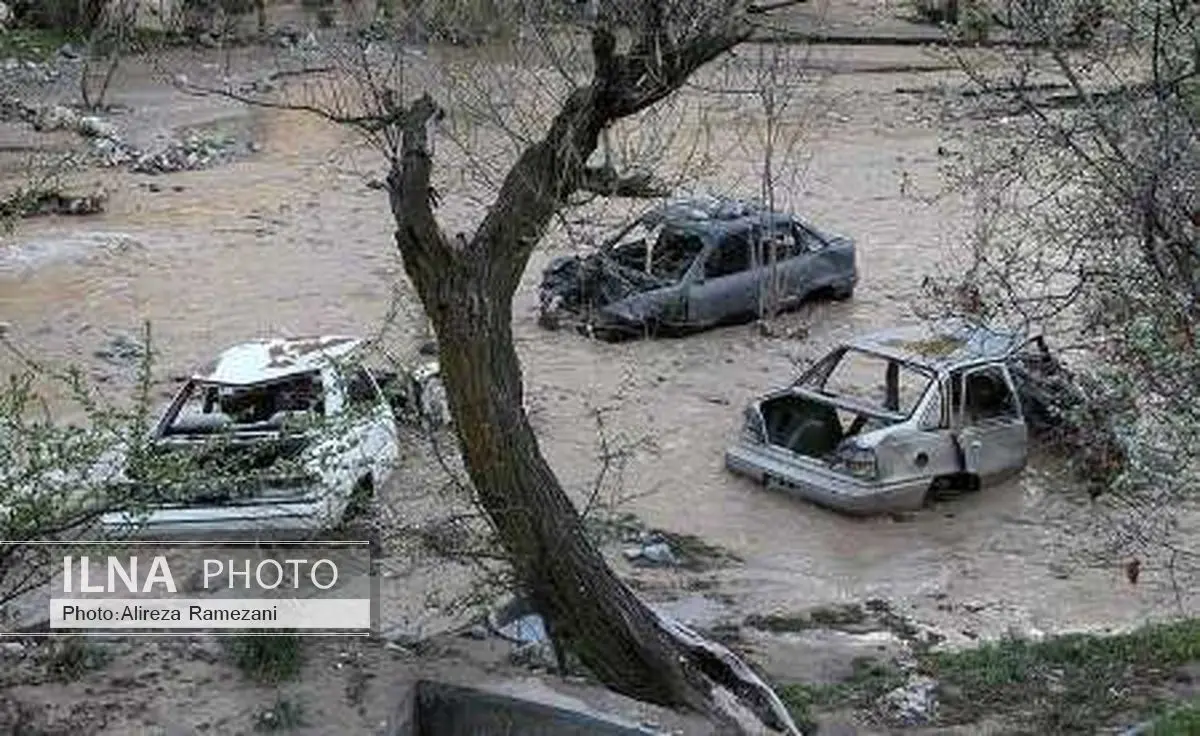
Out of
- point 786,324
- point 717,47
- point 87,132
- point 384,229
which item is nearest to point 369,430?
point 717,47

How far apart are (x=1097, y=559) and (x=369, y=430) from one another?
212 inches

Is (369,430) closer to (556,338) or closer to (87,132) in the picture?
(556,338)

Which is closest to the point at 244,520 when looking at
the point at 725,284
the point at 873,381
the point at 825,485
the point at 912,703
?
the point at 912,703

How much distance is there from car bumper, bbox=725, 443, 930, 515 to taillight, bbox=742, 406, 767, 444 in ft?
0.20

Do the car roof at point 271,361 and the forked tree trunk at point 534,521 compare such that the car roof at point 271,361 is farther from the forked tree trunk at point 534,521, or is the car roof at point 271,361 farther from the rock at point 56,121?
the rock at point 56,121

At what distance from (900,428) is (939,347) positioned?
Result: 100 cm

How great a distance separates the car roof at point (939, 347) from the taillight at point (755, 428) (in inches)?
35.8

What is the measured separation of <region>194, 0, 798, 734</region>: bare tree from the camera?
7219 mm

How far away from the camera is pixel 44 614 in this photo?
9.12m

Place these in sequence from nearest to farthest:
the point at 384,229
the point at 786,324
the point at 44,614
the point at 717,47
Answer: the point at 717,47
the point at 44,614
the point at 786,324
the point at 384,229

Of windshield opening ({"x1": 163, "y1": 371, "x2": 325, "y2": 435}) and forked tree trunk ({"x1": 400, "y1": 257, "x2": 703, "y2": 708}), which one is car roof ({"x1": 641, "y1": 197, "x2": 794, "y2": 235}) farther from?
forked tree trunk ({"x1": 400, "y1": 257, "x2": 703, "y2": 708})

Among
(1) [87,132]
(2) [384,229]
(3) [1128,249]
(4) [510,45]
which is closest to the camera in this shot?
(3) [1128,249]

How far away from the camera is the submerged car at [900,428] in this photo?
13.1m

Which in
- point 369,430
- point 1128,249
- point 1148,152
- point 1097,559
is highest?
point 1148,152
